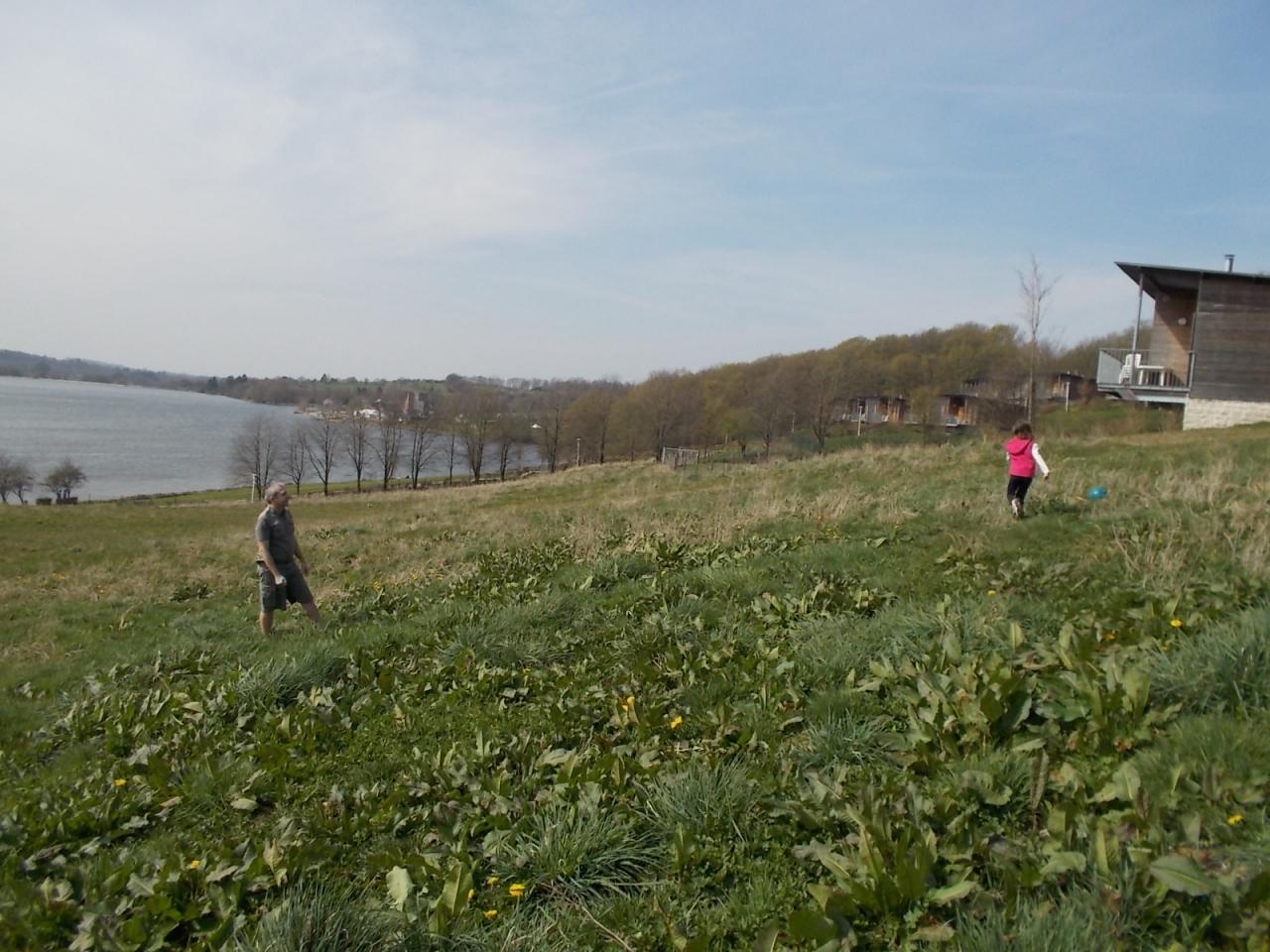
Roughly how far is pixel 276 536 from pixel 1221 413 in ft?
95.7

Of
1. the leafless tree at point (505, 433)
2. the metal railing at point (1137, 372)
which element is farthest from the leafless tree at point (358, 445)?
the metal railing at point (1137, 372)

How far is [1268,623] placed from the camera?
387 cm

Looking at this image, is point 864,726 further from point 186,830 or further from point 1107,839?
point 186,830

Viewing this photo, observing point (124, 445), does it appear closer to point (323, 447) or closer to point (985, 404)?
point (323, 447)

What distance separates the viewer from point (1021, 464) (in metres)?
9.52

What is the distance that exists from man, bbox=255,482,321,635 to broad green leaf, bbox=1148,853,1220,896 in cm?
840

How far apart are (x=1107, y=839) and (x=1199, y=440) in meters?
20.4

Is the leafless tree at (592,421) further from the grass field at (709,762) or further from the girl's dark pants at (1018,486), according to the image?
the grass field at (709,762)

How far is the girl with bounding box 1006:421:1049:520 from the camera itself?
31.0 ft

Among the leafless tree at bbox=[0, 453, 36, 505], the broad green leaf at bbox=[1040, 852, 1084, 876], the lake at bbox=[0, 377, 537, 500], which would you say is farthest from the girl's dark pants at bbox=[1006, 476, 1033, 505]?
the leafless tree at bbox=[0, 453, 36, 505]

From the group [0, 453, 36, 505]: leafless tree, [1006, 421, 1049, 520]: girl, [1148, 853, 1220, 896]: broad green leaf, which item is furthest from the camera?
[0, 453, 36, 505]: leafless tree

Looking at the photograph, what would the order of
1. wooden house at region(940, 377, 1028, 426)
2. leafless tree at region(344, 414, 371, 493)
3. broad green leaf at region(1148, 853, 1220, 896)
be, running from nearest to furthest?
broad green leaf at region(1148, 853, 1220, 896) → wooden house at region(940, 377, 1028, 426) → leafless tree at region(344, 414, 371, 493)

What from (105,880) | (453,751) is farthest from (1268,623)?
(105,880)

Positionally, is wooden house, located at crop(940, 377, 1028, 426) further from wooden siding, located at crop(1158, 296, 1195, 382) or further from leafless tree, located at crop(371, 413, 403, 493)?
leafless tree, located at crop(371, 413, 403, 493)
